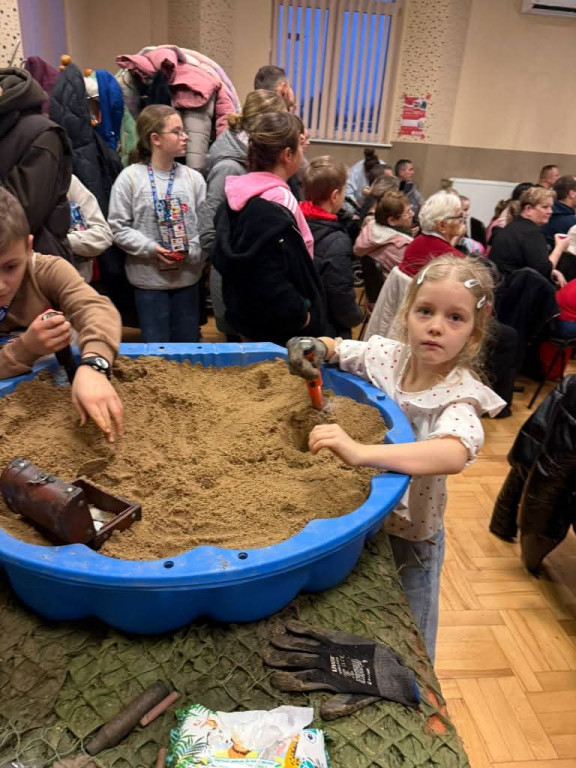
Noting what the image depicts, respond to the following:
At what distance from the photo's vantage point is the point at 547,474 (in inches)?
63.9

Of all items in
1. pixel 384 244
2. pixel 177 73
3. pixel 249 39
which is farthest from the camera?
pixel 249 39

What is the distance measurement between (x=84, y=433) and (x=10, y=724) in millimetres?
478

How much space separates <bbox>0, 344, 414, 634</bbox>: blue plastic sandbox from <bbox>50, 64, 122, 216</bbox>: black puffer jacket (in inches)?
76.8

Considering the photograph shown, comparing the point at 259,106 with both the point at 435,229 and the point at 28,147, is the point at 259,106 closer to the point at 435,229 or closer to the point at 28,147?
the point at 28,147

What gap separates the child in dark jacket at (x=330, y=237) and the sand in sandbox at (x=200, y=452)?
82cm

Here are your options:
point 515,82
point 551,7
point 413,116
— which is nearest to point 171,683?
point 413,116

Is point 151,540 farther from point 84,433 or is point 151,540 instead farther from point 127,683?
point 84,433

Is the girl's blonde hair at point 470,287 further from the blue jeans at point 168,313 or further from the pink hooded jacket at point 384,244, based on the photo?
the pink hooded jacket at point 384,244

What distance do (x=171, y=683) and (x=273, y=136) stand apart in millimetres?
1404

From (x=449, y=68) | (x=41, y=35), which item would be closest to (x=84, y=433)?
(x=41, y=35)

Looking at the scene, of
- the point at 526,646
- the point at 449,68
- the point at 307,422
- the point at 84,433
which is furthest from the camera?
the point at 449,68

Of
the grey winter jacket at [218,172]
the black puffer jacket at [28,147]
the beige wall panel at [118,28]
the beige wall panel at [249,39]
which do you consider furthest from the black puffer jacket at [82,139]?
the beige wall panel at [249,39]

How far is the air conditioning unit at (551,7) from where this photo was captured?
5.19 meters

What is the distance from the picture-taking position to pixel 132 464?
3.01ft
